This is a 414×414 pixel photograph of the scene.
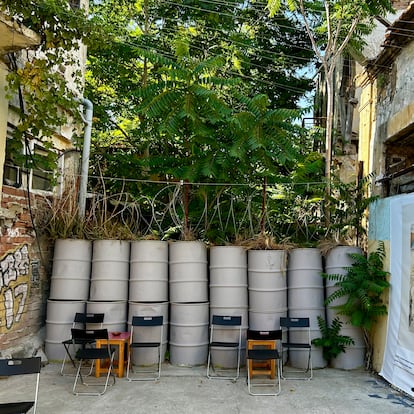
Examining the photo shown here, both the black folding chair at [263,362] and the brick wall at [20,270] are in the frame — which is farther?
the brick wall at [20,270]

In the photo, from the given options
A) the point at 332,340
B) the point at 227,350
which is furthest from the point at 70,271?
the point at 332,340

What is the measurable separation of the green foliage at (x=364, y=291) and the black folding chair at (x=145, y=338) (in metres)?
2.46

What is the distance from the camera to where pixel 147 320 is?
228 inches

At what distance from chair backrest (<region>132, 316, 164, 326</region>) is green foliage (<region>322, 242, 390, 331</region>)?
7.84 feet

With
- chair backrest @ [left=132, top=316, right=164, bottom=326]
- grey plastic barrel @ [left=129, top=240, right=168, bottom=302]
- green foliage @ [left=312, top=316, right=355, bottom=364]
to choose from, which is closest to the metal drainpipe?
grey plastic barrel @ [left=129, top=240, right=168, bottom=302]

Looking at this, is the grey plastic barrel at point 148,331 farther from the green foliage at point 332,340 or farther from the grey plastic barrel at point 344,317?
the grey plastic barrel at point 344,317

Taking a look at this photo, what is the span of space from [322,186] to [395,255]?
190 cm

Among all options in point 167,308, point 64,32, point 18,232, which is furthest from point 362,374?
point 64,32

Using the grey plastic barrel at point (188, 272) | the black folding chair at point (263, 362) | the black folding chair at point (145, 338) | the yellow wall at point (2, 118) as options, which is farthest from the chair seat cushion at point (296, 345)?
the yellow wall at point (2, 118)

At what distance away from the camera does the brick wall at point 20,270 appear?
544 cm

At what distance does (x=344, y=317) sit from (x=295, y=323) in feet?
2.43

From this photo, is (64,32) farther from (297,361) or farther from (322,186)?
(297,361)

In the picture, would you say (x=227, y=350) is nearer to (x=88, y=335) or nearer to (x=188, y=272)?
(x=188, y=272)

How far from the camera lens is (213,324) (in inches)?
230
